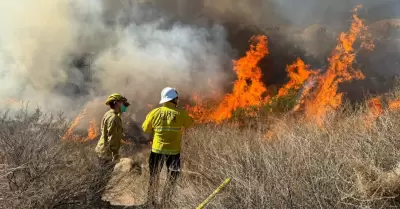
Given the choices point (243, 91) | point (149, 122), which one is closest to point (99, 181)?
point (149, 122)

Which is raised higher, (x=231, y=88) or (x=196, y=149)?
(x=231, y=88)

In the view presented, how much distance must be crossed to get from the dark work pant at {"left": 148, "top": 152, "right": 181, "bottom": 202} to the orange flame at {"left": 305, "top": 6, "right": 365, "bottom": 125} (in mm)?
5571

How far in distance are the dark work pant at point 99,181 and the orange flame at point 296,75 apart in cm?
854

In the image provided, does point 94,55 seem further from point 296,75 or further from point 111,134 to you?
point 111,134

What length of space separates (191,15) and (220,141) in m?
10.2

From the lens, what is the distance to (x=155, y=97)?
1305 centimetres

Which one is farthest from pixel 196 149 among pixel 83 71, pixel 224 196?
pixel 83 71

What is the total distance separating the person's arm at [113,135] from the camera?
498cm

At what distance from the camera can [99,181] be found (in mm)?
4441

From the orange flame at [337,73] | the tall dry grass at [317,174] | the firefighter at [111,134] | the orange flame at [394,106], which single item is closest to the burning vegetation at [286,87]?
the orange flame at [337,73]

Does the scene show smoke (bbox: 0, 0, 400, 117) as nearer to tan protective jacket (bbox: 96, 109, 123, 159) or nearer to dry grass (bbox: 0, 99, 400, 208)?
tan protective jacket (bbox: 96, 109, 123, 159)

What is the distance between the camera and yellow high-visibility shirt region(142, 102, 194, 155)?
4945 mm

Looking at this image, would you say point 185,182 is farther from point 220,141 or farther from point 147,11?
point 147,11

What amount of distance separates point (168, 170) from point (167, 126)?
58 centimetres
